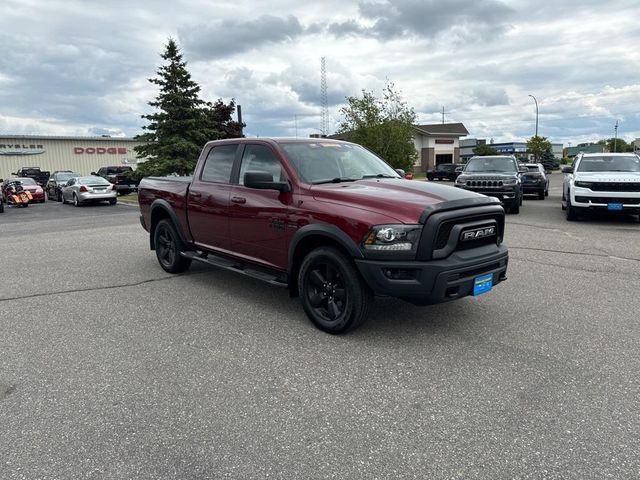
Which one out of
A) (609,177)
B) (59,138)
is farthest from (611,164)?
(59,138)

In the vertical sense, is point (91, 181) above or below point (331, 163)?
below

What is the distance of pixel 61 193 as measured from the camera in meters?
24.8

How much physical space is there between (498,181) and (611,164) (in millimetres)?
2809

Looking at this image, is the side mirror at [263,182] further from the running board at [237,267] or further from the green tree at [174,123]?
the green tree at [174,123]

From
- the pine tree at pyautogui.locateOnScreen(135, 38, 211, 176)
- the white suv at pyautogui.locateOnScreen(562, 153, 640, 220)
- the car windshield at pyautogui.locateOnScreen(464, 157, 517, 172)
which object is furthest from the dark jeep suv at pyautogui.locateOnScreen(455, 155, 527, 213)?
the pine tree at pyautogui.locateOnScreen(135, 38, 211, 176)

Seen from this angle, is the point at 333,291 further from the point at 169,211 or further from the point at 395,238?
the point at 169,211

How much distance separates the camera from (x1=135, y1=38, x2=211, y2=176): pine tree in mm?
25344

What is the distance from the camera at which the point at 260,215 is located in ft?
17.0

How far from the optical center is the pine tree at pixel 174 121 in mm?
25344

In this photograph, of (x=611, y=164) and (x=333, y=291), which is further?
(x=611, y=164)

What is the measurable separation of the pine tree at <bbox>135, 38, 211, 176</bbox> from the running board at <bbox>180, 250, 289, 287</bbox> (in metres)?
19.8

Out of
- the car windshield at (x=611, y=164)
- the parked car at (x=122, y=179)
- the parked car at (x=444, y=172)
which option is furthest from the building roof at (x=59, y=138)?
the car windshield at (x=611, y=164)

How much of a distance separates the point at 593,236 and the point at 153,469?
10.1 m

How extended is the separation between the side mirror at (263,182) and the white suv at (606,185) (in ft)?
32.3
